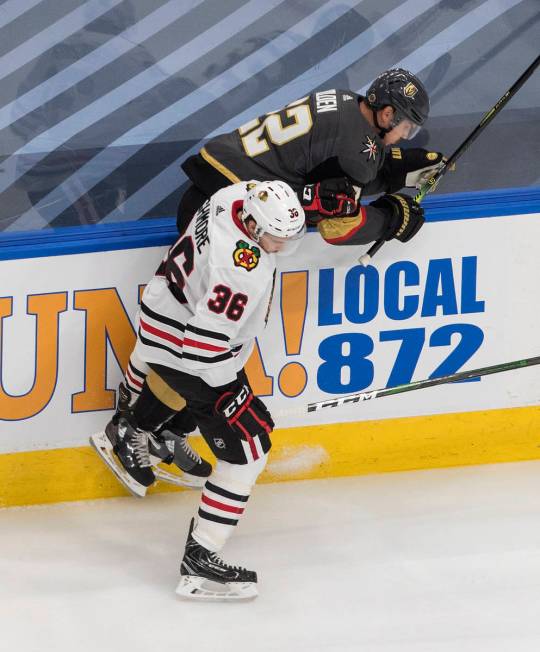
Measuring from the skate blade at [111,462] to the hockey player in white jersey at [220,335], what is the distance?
0.24 m

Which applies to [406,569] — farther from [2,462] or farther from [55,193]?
[55,193]

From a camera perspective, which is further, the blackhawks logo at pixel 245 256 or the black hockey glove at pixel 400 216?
the black hockey glove at pixel 400 216

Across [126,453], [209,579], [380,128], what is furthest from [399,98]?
[209,579]

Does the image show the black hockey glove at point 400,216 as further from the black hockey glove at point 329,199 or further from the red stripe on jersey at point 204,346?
the red stripe on jersey at point 204,346

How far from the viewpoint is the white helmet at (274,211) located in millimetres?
2971

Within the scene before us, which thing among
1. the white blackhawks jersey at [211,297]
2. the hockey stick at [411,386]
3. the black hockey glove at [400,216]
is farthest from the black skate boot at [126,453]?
the black hockey glove at [400,216]

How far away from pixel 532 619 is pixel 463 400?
2.90 ft

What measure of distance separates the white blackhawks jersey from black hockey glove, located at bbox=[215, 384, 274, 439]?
72 millimetres

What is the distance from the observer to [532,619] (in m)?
3.25

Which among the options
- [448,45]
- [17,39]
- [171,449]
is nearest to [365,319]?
[171,449]

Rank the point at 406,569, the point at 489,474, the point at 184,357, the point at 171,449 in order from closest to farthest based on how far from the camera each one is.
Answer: the point at 184,357 < the point at 406,569 < the point at 171,449 < the point at 489,474

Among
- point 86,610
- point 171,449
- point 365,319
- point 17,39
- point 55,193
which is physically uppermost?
point 17,39

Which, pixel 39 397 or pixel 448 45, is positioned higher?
pixel 448 45

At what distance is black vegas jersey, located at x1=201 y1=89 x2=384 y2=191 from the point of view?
132 inches
